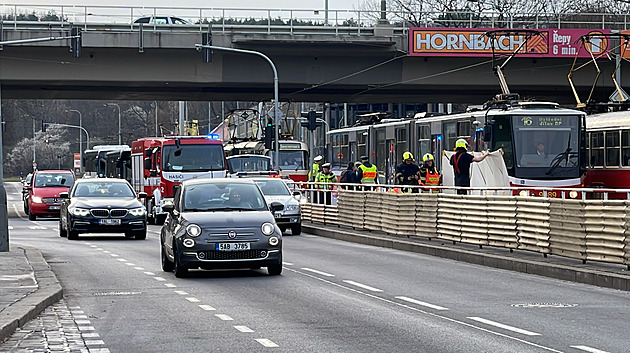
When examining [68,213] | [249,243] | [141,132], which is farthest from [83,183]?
[141,132]

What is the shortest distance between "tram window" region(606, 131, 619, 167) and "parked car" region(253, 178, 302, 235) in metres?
8.80

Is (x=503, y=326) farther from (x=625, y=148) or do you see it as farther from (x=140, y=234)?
(x=625, y=148)

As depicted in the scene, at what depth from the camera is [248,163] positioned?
53.3m

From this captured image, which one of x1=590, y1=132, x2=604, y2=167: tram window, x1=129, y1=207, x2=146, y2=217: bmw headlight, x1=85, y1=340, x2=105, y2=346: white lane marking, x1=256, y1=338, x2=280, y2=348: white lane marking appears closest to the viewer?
x1=256, y1=338, x2=280, y2=348: white lane marking

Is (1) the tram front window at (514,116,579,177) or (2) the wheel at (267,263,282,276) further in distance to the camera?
(1) the tram front window at (514,116,579,177)

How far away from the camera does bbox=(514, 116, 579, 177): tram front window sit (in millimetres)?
32406

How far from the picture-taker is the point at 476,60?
52.2 metres

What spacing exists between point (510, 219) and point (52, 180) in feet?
94.3

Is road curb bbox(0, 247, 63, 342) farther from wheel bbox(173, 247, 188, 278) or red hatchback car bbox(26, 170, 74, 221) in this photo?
red hatchback car bbox(26, 170, 74, 221)

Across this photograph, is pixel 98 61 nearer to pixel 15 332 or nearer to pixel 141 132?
pixel 15 332

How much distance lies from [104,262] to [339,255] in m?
4.61

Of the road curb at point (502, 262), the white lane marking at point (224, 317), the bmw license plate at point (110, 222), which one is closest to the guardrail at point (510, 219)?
the road curb at point (502, 262)

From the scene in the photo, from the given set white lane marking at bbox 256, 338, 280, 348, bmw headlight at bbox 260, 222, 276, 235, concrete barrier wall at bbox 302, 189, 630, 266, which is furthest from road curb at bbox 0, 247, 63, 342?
concrete barrier wall at bbox 302, 189, 630, 266

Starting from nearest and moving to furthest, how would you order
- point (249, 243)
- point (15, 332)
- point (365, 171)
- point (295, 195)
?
point (15, 332) → point (249, 243) → point (295, 195) → point (365, 171)
